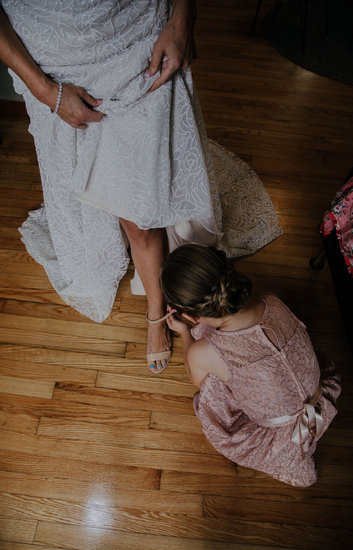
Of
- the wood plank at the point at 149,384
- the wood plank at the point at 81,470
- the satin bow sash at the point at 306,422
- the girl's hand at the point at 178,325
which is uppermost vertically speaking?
the satin bow sash at the point at 306,422

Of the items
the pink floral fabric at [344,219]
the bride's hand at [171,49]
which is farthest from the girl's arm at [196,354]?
the bride's hand at [171,49]

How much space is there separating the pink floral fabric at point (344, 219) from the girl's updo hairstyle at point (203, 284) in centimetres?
57

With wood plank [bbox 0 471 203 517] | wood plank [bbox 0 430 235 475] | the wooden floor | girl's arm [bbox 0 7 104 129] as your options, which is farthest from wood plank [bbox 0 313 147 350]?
girl's arm [bbox 0 7 104 129]

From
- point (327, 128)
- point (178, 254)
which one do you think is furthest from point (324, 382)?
point (327, 128)

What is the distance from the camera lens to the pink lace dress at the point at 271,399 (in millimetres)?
920

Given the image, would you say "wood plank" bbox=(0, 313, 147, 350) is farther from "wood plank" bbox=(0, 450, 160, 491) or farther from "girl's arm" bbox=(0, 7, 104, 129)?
"girl's arm" bbox=(0, 7, 104, 129)

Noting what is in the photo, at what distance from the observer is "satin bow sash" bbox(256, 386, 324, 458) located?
0.99 m

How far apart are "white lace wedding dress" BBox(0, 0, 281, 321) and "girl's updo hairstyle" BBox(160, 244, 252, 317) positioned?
301 mm

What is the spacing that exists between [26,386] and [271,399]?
82 cm

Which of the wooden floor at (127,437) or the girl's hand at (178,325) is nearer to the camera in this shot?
the wooden floor at (127,437)

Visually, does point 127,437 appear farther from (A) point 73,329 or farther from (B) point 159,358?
(A) point 73,329

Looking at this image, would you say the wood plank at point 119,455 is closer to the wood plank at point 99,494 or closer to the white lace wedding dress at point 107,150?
the wood plank at point 99,494

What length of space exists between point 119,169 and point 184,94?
284mm

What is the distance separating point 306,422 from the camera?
0.99 meters
